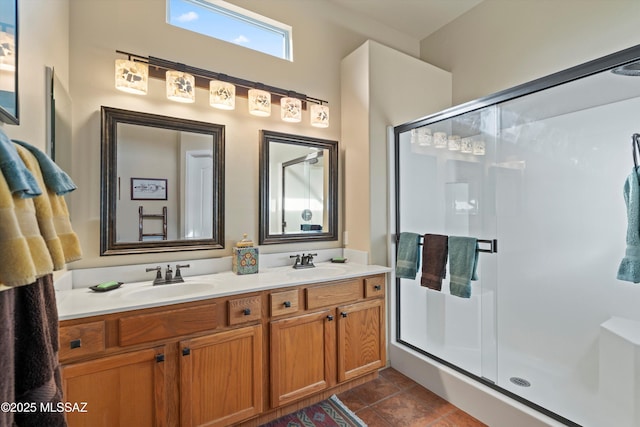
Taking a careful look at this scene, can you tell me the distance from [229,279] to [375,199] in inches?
52.0

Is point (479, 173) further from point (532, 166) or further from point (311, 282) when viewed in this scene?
point (311, 282)

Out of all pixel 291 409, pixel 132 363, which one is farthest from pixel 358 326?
pixel 132 363

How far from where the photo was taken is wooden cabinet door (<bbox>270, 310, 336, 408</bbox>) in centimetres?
186

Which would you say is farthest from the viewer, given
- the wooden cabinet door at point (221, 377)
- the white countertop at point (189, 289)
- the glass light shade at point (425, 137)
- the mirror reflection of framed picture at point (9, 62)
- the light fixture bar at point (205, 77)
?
the glass light shade at point (425, 137)

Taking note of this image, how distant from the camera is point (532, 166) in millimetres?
2432

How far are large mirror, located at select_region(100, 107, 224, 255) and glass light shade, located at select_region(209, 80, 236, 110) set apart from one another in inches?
6.6

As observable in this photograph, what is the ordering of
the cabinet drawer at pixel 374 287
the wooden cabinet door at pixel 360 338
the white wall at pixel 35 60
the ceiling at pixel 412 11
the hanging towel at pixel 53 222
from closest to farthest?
the hanging towel at pixel 53 222 → the white wall at pixel 35 60 → the wooden cabinet door at pixel 360 338 → the cabinet drawer at pixel 374 287 → the ceiling at pixel 412 11

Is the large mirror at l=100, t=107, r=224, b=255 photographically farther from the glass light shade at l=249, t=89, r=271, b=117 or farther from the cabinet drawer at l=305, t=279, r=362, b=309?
the cabinet drawer at l=305, t=279, r=362, b=309

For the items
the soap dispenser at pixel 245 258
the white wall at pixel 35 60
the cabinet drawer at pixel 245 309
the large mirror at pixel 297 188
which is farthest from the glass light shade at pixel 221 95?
the cabinet drawer at pixel 245 309

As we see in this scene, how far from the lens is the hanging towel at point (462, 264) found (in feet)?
6.66

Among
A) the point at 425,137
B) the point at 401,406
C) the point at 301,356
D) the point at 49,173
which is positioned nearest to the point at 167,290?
the point at 301,356

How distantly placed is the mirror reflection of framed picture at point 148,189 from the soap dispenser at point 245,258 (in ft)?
1.98

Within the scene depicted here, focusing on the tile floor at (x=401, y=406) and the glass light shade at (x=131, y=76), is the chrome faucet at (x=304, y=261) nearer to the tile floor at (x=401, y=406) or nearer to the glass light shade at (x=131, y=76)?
the tile floor at (x=401, y=406)

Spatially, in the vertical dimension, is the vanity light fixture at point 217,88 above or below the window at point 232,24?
below
